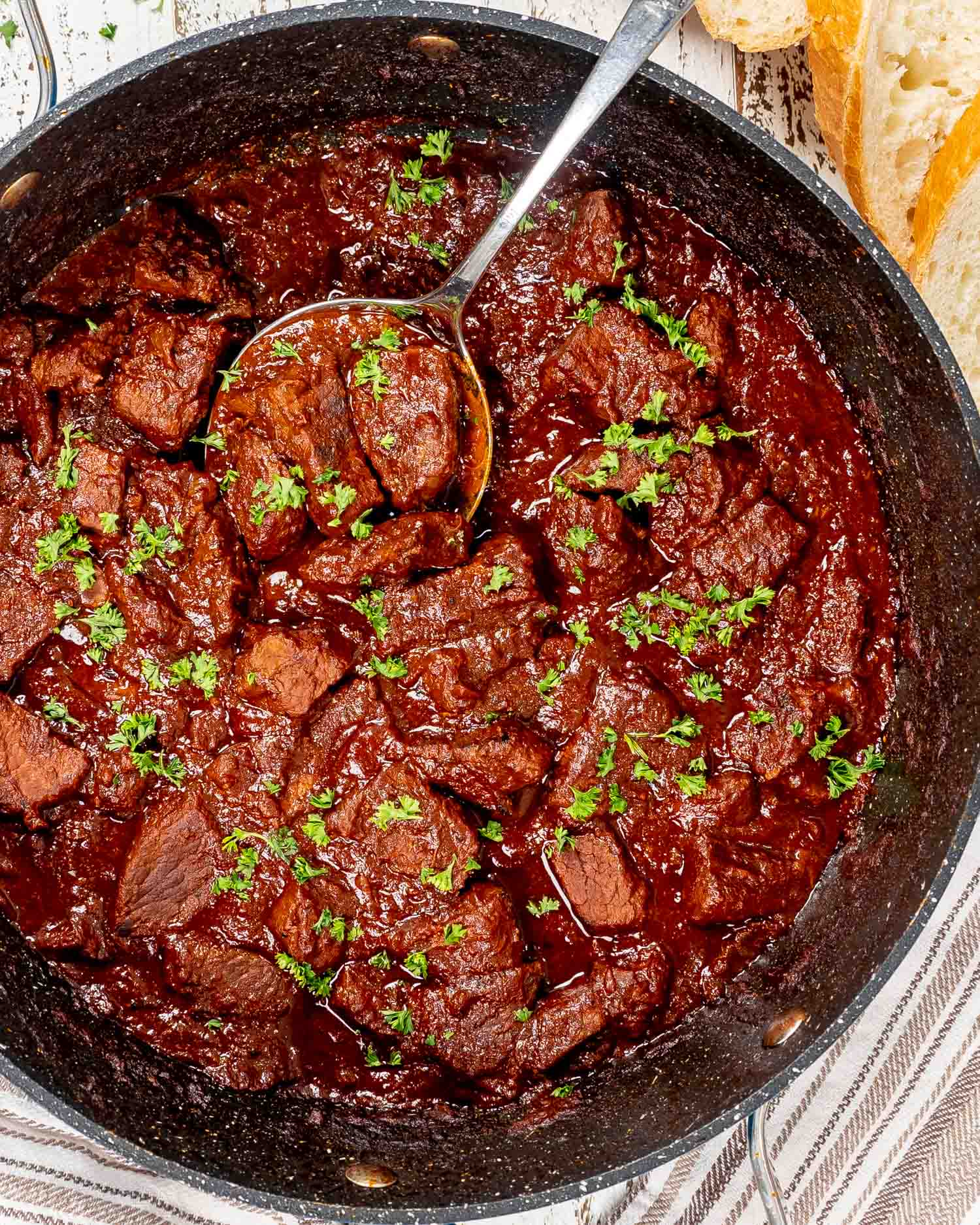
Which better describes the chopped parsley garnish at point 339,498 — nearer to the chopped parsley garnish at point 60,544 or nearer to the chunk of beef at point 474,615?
the chunk of beef at point 474,615

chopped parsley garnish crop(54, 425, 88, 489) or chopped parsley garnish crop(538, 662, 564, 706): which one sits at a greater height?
chopped parsley garnish crop(54, 425, 88, 489)

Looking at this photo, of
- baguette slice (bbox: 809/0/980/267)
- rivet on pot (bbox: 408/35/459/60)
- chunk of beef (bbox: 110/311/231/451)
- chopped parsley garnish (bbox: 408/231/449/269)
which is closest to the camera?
rivet on pot (bbox: 408/35/459/60)

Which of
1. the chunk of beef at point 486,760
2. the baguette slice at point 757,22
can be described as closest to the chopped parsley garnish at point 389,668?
the chunk of beef at point 486,760

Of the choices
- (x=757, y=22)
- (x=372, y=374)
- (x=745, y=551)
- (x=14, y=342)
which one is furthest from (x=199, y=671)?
(x=757, y=22)

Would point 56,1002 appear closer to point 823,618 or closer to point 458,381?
point 458,381

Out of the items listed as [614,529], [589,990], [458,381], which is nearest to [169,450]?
[458,381]

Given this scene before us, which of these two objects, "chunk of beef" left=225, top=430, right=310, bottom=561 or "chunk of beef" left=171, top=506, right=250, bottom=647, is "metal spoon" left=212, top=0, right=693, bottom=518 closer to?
"chunk of beef" left=225, top=430, right=310, bottom=561

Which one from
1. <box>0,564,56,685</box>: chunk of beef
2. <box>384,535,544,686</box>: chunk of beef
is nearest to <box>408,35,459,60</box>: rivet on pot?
<box>384,535,544,686</box>: chunk of beef
